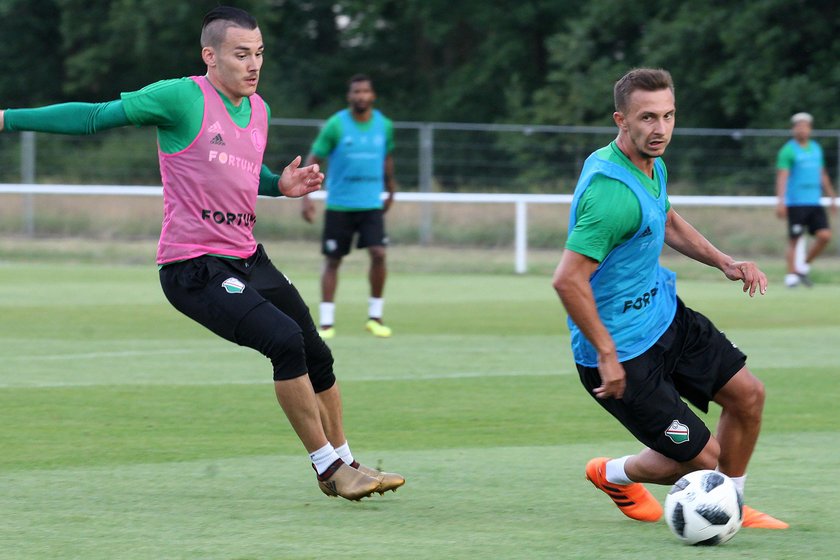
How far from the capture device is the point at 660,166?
594 centimetres

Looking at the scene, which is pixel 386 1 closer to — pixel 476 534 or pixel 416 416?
pixel 416 416

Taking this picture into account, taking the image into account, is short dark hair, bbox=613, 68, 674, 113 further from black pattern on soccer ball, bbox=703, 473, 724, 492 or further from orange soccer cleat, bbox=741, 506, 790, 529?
orange soccer cleat, bbox=741, 506, 790, 529

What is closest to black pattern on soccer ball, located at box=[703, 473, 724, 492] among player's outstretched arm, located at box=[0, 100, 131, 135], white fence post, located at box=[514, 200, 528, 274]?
player's outstretched arm, located at box=[0, 100, 131, 135]

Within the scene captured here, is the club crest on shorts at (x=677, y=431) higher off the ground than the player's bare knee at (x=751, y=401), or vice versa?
the player's bare knee at (x=751, y=401)

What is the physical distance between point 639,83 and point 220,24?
80.2 inches

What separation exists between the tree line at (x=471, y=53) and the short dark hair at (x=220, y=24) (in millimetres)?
26320

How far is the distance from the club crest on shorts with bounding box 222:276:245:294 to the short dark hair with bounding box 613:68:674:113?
72.5 inches

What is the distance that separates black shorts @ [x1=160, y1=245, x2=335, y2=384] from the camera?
6266 millimetres

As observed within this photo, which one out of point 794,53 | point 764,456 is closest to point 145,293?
point 764,456

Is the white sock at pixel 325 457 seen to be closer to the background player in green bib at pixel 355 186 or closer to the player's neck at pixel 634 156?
the player's neck at pixel 634 156

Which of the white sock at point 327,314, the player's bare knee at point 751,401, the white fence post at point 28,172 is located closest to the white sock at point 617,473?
the player's bare knee at point 751,401

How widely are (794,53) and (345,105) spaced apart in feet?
48.9

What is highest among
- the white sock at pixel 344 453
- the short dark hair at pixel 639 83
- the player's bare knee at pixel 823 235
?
the short dark hair at pixel 639 83

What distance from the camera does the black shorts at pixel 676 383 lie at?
564 centimetres
